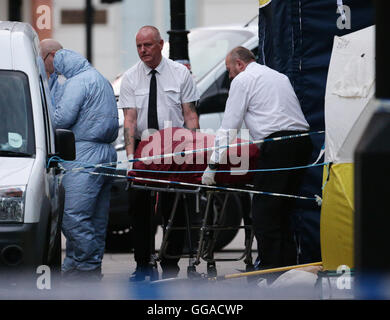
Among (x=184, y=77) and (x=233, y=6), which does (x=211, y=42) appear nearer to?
(x=184, y=77)

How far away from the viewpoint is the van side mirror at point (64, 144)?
7082 millimetres

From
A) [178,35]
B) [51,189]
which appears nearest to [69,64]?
[178,35]

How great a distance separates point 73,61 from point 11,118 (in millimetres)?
2512

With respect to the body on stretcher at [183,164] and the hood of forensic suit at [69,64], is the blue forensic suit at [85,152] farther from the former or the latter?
the body on stretcher at [183,164]

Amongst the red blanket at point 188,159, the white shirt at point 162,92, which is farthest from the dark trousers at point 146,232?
the red blanket at point 188,159

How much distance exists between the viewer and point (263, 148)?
26.3 ft

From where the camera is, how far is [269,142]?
8016 millimetres

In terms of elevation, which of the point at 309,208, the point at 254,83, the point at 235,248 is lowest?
the point at 235,248

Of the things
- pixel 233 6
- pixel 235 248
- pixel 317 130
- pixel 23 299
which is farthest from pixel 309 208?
pixel 233 6

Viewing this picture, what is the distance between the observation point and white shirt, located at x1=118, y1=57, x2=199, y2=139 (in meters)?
9.26

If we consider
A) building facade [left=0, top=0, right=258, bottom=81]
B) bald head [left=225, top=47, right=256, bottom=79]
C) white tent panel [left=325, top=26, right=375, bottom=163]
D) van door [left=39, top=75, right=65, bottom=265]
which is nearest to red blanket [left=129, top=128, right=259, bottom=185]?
bald head [left=225, top=47, right=256, bottom=79]

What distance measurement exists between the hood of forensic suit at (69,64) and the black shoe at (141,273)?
5.91ft

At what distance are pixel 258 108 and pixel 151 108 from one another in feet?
4.72

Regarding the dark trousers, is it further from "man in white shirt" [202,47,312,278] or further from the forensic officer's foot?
"man in white shirt" [202,47,312,278]
